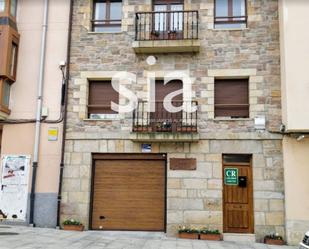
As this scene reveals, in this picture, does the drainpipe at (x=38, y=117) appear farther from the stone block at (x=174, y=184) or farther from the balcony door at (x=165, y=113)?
the stone block at (x=174, y=184)

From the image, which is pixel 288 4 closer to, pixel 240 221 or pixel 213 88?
pixel 213 88

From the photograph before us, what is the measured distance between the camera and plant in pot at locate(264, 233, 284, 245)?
9.96 metres

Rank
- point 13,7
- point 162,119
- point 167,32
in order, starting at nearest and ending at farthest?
point 162,119 → point 167,32 → point 13,7

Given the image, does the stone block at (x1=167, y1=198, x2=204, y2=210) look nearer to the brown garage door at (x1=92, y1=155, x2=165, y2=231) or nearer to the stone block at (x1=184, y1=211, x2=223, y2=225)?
the stone block at (x1=184, y1=211, x2=223, y2=225)

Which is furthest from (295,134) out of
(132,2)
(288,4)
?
(132,2)

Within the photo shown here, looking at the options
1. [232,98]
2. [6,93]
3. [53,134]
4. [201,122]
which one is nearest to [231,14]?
[232,98]

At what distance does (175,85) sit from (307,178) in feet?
14.6

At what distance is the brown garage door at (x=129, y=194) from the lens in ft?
35.9

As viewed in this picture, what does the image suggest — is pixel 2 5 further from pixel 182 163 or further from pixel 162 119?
pixel 182 163

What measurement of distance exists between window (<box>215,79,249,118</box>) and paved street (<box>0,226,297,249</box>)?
3.62 meters

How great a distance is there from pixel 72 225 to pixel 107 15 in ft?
21.0

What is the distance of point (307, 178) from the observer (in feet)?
33.5

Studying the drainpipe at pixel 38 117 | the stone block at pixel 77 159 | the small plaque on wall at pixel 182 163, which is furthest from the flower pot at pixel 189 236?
the drainpipe at pixel 38 117

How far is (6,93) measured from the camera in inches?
449
